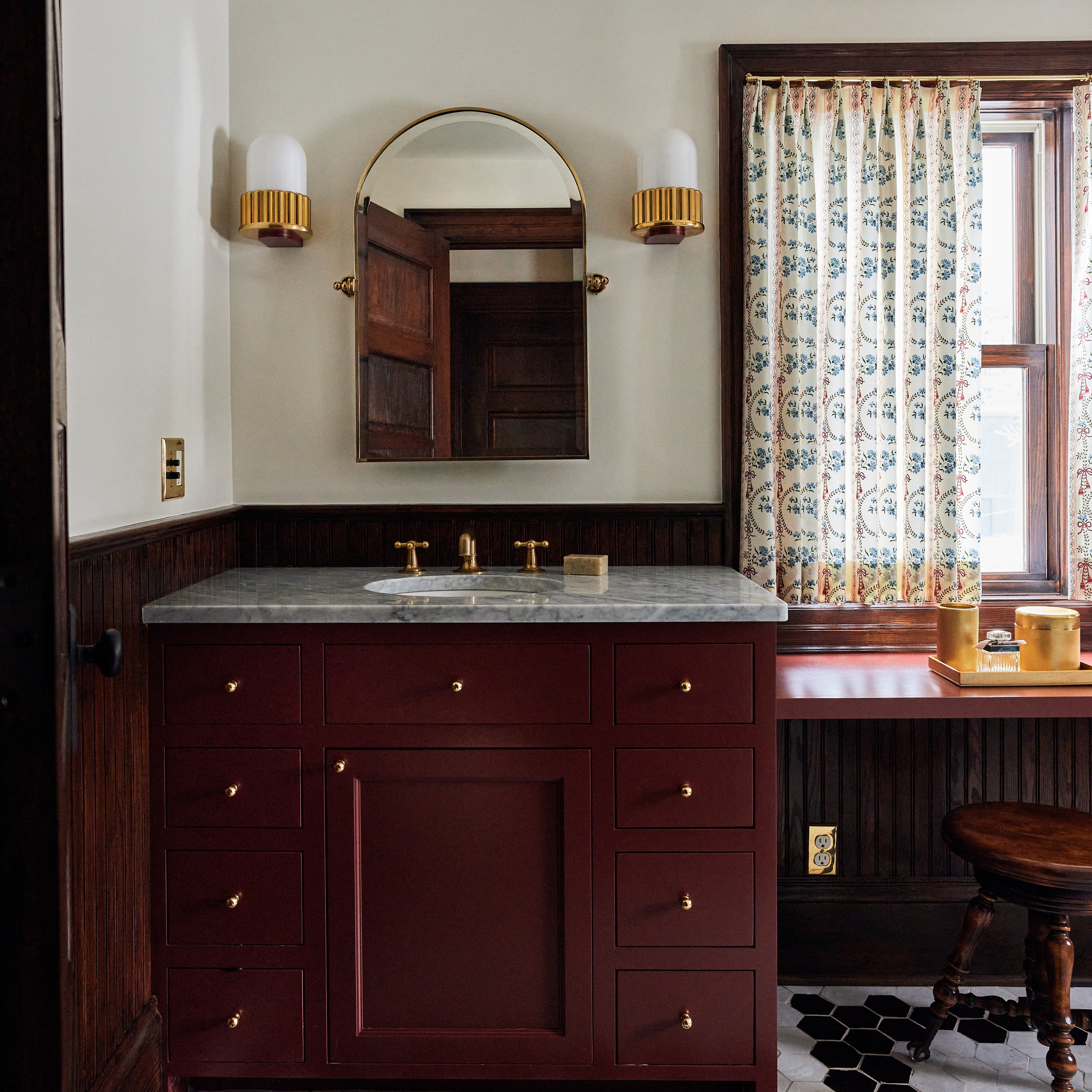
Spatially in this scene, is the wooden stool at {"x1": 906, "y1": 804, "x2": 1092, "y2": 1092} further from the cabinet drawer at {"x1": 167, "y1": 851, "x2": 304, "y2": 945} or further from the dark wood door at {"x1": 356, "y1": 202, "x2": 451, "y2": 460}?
the dark wood door at {"x1": 356, "y1": 202, "x2": 451, "y2": 460}

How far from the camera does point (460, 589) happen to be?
2.12 meters

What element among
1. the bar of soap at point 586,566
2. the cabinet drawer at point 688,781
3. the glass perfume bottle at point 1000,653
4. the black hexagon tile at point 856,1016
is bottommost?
the black hexagon tile at point 856,1016

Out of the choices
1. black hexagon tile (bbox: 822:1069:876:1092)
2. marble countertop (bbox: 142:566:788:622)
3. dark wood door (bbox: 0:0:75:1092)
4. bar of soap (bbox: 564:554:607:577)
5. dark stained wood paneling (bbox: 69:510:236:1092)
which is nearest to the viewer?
dark wood door (bbox: 0:0:75:1092)

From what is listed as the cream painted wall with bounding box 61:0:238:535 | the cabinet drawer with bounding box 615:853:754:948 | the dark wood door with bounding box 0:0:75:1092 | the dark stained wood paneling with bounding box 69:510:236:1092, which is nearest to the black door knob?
the dark wood door with bounding box 0:0:75:1092

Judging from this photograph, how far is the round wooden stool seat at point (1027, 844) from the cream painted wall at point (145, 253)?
5.80ft

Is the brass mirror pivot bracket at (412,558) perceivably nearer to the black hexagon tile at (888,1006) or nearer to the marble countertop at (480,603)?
the marble countertop at (480,603)

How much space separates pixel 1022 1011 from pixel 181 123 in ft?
8.54

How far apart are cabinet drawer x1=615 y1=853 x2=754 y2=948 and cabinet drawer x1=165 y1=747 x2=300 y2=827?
65 centimetres

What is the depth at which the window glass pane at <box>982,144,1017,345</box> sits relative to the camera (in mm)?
2342

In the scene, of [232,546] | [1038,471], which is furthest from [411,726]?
[1038,471]

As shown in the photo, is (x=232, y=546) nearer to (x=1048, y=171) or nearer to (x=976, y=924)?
(x=976, y=924)

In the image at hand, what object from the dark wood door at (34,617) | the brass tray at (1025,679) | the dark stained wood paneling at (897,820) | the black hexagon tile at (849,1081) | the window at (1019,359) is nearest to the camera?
the dark wood door at (34,617)

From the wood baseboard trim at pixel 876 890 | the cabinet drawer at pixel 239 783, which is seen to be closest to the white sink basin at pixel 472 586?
the cabinet drawer at pixel 239 783

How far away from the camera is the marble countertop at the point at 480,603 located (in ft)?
5.45
